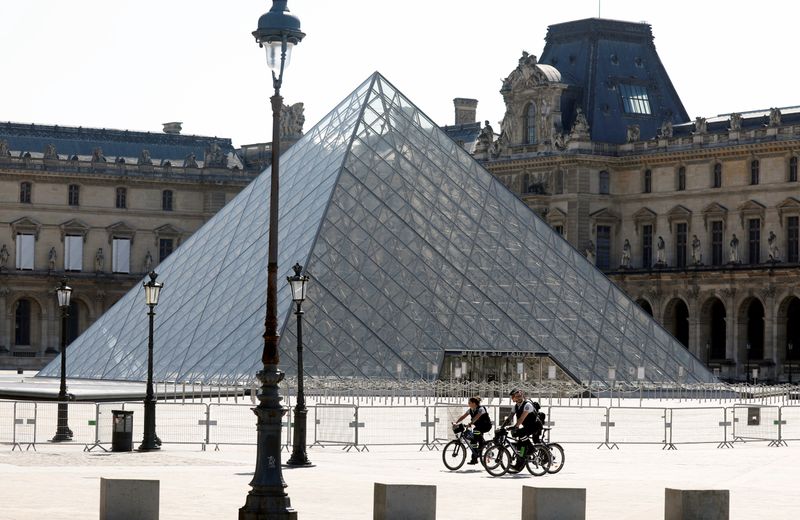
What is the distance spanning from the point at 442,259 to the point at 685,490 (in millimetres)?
34501

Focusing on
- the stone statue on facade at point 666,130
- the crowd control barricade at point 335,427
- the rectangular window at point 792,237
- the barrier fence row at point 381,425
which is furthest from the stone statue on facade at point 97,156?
the crowd control barricade at point 335,427

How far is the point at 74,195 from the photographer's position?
317 feet

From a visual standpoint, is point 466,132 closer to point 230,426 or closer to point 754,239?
point 754,239

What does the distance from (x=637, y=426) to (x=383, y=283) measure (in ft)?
60.2

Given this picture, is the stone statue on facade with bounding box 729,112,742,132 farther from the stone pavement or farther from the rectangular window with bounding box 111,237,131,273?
the stone pavement

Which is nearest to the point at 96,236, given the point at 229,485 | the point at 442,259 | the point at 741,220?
the point at 741,220

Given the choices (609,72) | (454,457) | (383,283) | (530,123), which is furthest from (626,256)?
(454,457)

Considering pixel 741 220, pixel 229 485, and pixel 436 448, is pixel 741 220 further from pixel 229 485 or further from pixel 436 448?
pixel 229 485

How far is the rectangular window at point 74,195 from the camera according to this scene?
96.3 meters

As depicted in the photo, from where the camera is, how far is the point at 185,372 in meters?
49.7

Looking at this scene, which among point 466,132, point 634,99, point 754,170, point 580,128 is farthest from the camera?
point 466,132

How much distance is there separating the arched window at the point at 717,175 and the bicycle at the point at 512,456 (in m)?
57.2

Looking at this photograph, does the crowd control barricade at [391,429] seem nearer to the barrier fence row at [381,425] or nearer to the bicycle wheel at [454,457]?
the barrier fence row at [381,425]

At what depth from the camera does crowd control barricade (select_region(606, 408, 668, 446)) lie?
33781 millimetres
